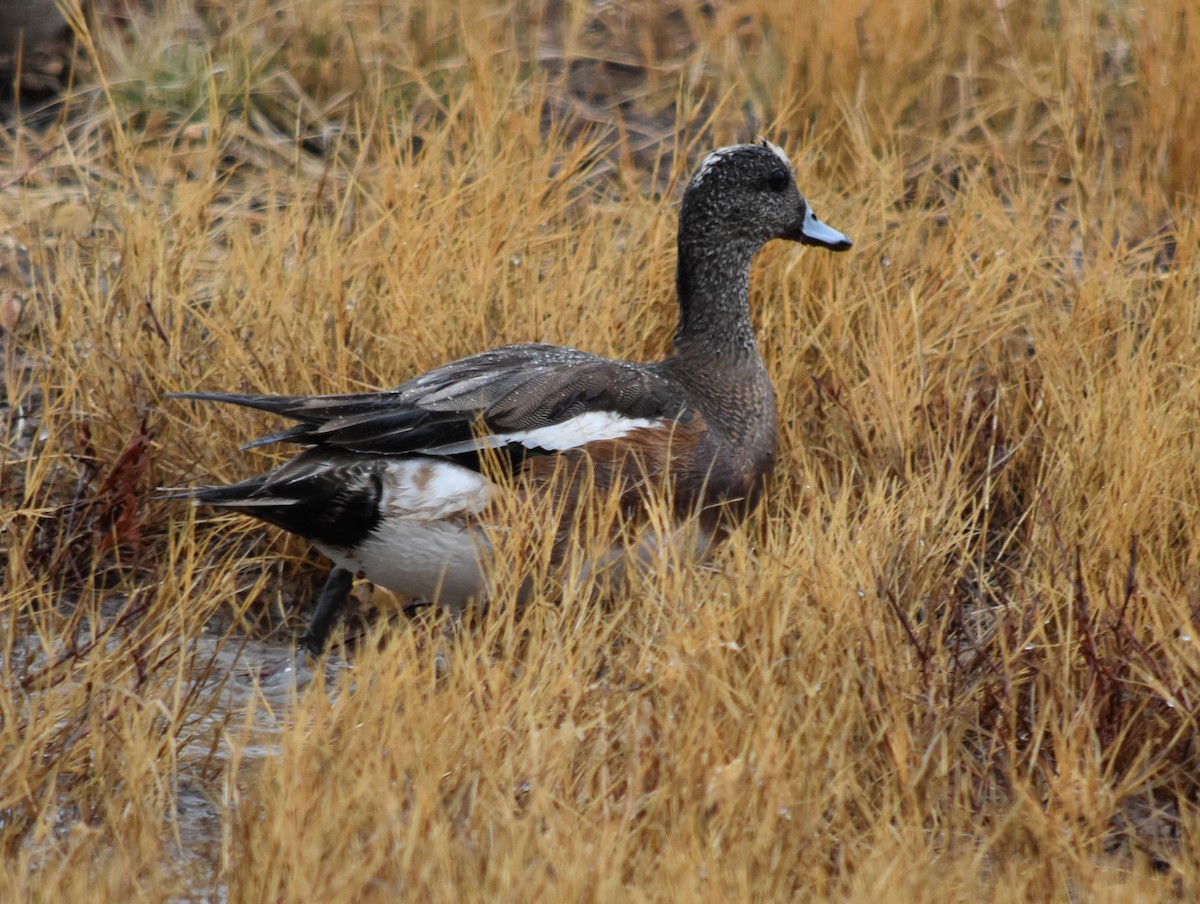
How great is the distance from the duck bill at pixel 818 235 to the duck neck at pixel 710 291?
7.2 inches

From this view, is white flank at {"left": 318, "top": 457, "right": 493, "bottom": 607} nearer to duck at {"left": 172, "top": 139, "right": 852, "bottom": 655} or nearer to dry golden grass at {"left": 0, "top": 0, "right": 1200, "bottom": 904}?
duck at {"left": 172, "top": 139, "right": 852, "bottom": 655}

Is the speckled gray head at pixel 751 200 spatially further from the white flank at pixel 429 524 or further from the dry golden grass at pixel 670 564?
the white flank at pixel 429 524

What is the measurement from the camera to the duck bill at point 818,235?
4.34 m

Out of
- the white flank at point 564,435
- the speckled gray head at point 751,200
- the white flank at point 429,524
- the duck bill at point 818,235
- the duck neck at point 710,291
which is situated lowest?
the white flank at point 429,524

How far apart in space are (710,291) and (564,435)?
719 mm

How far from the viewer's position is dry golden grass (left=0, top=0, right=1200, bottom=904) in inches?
108

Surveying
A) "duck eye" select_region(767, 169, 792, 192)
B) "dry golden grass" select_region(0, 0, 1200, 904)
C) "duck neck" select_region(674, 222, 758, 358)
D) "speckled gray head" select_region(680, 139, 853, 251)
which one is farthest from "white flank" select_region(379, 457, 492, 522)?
"duck eye" select_region(767, 169, 792, 192)

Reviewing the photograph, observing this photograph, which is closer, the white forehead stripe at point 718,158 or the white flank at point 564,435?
the white flank at point 564,435

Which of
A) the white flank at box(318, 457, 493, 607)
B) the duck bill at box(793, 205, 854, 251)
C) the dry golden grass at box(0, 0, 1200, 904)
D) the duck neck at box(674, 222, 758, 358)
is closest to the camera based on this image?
the dry golden grass at box(0, 0, 1200, 904)

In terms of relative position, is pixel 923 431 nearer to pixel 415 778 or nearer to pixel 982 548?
pixel 982 548

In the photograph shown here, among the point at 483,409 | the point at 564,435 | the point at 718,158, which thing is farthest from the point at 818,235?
the point at 483,409

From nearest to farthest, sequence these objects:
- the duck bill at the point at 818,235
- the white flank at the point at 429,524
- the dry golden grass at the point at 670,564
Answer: the dry golden grass at the point at 670,564 < the white flank at the point at 429,524 < the duck bill at the point at 818,235

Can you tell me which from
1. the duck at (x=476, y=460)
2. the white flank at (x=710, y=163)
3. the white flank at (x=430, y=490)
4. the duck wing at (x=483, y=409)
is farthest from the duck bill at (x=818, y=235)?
the white flank at (x=430, y=490)

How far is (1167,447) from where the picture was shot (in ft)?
12.5
